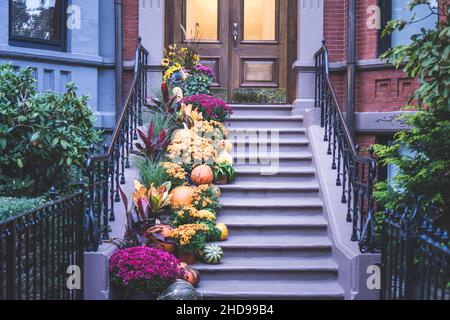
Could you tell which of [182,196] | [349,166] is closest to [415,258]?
[349,166]

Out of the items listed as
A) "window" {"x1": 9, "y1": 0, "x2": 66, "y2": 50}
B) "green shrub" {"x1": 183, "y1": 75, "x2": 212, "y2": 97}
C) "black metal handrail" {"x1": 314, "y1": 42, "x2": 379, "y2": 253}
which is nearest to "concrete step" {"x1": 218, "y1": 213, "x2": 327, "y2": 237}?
"black metal handrail" {"x1": 314, "y1": 42, "x2": 379, "y2": 253}

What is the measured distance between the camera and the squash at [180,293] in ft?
18.9

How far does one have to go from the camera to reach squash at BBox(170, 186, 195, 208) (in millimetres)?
7373

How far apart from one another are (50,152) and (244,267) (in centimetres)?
253

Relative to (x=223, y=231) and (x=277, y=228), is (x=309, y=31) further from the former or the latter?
(x=223, y=231)

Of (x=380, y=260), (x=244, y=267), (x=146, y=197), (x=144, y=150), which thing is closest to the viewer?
(x=380, y=260)

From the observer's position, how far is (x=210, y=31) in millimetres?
10898

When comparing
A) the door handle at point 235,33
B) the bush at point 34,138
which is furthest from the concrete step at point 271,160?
the door handle at point 235,33

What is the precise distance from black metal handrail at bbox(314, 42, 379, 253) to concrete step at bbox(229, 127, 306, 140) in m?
0.41

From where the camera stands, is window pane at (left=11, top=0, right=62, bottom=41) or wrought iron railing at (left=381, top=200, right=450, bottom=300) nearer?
wrought iron railing at (left=381, top=200, right=450, bottom=300)

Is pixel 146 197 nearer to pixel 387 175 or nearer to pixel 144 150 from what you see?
pixel 144 150

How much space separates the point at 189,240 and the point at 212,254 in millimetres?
308

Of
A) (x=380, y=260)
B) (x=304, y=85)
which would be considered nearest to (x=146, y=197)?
(x=380, y=260)

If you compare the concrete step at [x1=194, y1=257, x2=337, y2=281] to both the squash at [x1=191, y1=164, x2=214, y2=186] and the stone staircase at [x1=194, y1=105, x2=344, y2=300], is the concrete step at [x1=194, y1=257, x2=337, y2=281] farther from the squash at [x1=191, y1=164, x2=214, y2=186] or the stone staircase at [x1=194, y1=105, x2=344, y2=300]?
the squash at [x1=191, y1=164, x2=214, y2=186]
